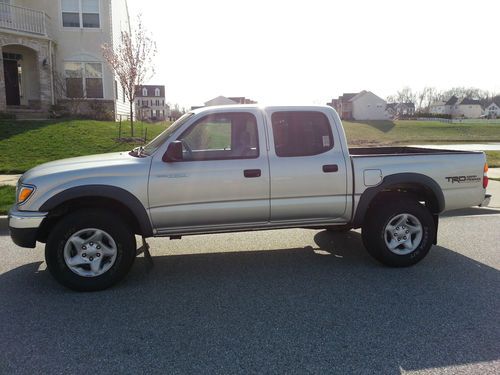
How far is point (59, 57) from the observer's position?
71.6ft

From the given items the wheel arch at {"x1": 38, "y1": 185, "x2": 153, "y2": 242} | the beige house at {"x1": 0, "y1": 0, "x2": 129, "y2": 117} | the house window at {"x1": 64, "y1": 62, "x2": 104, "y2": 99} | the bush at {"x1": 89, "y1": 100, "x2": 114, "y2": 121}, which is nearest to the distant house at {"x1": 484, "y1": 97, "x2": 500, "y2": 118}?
the beige house at {"x1": 0, "y1": 0, "x2": 129, "y2": 117}

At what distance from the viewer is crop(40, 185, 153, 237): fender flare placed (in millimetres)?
4129

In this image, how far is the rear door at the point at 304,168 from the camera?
462 cm

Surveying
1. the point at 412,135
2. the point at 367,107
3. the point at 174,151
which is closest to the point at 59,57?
the point at 174,151

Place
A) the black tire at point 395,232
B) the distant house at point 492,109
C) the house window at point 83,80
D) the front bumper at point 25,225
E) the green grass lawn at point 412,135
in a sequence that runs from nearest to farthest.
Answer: the front bumper at point 25,225 → the black tire at point 395,232 → the house window at point 83,80 → the green grass lawn at point 412,135 → the distant house at point 492,109

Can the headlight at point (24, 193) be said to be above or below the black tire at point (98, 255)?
above

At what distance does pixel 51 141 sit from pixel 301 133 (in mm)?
12179

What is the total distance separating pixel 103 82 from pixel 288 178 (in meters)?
20.3

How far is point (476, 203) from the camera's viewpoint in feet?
17.2

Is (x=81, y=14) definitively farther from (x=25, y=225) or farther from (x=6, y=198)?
(x=25, y=225)

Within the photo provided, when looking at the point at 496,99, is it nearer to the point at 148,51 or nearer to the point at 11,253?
the point at 148,51

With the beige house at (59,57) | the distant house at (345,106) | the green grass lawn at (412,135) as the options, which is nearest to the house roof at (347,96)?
the distant house at (345,106)

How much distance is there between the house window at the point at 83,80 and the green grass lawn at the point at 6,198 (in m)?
14.4

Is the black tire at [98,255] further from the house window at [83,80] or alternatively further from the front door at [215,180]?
the house window at [83,80]
